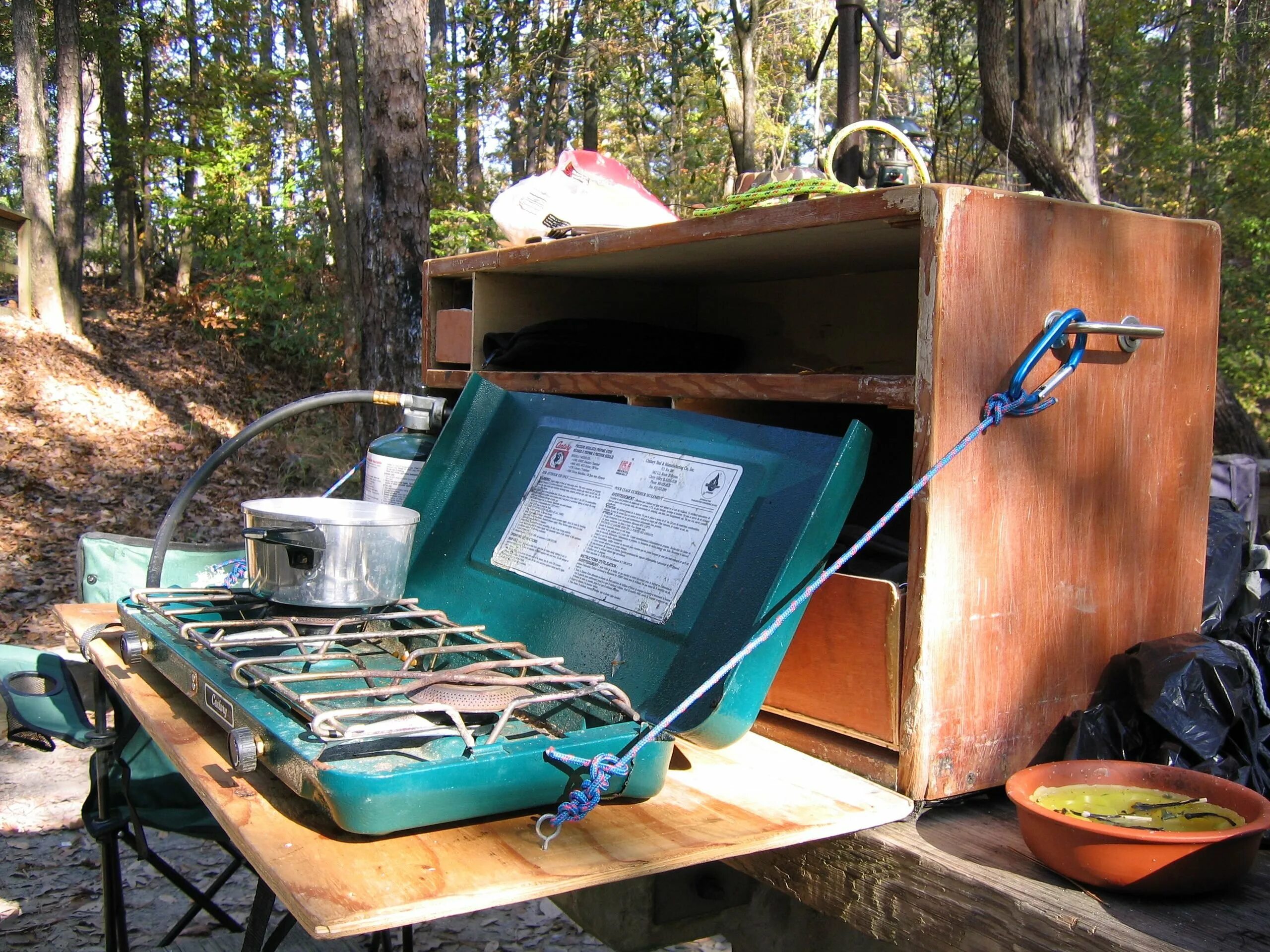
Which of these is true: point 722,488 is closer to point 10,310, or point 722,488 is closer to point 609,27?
point 609,27

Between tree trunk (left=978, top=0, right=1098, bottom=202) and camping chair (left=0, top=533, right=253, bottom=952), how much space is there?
16.2ft

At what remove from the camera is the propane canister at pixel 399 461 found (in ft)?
8.62

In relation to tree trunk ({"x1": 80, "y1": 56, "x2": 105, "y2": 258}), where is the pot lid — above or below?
below

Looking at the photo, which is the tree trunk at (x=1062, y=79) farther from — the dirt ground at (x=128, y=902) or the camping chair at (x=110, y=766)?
the camping chair at (x=110, y=766)

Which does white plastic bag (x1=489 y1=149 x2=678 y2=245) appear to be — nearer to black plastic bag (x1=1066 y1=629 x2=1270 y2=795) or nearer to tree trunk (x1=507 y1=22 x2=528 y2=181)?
black plastic bag (x1=1066 y1=629 x2=1270 y2=795)

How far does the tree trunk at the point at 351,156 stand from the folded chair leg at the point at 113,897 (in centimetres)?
531

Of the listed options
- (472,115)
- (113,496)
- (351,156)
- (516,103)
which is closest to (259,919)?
(113,496)

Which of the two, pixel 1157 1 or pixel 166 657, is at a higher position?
pixel 1157 1

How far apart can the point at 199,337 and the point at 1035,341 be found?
14.5 m

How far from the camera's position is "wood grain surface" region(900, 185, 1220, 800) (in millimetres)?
1586

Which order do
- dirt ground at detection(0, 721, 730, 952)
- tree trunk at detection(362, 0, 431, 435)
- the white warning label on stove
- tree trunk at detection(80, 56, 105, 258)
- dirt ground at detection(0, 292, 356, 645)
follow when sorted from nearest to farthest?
the white warning label on stove, dirt ground at detection(0, 721, 730, 952), tree trunk at detection(362, 0, 431, 435), dirt ground at detection(0, 292, 356, 645), tree trunk at detection(80, 56, 105, 258)

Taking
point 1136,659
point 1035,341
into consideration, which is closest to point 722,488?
point 1035,341

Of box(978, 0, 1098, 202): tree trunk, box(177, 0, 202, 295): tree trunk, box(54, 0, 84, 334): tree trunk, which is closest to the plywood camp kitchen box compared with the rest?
box(978, 0, 1098, 202): tree trunk

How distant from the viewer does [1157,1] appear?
1518cm
